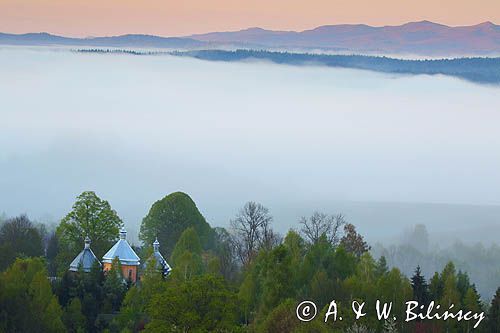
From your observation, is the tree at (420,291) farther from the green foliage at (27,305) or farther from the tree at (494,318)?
the green foliage at (27,305)

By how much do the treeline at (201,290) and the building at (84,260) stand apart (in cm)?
201

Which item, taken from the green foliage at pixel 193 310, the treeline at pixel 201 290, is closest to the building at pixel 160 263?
the treeline at pixel 201 290

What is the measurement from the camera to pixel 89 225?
127 m

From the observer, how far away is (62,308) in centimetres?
9581

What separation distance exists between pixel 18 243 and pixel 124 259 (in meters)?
10.2

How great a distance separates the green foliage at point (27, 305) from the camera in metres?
83.4

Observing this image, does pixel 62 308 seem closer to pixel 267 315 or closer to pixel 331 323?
pixel 267 315

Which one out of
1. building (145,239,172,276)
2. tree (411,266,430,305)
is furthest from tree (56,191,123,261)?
tree (411,266,430,305)

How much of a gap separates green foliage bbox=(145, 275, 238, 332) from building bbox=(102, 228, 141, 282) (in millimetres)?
36546

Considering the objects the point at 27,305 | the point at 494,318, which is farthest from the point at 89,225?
the point at 494,318

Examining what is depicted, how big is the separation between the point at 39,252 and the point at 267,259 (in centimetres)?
3483

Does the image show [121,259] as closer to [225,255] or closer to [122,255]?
[122,255]

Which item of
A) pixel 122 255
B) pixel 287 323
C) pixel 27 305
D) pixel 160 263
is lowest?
pixel 287 323

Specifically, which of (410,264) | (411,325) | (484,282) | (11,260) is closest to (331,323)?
(411,325)
